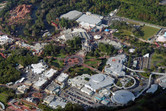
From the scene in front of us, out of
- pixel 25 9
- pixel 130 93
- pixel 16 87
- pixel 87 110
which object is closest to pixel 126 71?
pixel 130 93

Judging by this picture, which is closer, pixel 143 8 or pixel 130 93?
pixel 130 93

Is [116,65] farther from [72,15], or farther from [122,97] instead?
[72,15]

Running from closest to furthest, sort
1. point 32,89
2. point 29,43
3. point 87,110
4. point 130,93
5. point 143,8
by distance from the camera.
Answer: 1. point 87,110
2. point 130,93
3. point 32,89
4. point 29,43
5. point 143,8

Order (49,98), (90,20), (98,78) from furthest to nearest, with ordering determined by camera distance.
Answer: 1. (90,20)
2. (98,78)
3. (49,98)

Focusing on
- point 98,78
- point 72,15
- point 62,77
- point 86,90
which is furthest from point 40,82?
point 72,15

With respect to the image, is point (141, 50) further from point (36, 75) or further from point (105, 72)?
point (36, 75)

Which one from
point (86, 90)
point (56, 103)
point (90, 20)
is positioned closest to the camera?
point (56, 103)

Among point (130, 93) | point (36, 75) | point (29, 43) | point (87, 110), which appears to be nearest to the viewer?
point (87, 110)

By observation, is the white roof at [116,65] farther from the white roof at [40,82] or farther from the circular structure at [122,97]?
the white roof at [40,82]
